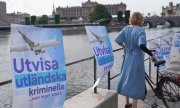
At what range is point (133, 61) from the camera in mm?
4887

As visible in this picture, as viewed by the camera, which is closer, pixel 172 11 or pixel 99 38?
pixel 99 38

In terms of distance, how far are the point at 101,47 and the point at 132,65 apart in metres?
0.67

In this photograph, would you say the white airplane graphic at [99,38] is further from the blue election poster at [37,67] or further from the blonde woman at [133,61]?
the blue election poster at [37,67]

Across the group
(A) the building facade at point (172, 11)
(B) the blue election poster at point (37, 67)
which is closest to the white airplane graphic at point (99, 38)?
(B) the blue election poster at point (37, 67)

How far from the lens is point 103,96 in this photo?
4.46 m

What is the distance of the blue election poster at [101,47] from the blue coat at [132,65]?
1.11ft

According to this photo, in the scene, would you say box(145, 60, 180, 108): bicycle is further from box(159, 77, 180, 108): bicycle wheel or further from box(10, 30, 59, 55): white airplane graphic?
box(10, 30, 59, 55): white airplane graphic

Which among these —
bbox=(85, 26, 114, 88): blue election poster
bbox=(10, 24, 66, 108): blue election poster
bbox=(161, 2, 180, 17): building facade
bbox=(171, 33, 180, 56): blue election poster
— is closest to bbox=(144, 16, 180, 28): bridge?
bbox=(161, 2, 180, 17): building facade

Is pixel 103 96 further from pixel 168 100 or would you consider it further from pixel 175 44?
pixel 175 44

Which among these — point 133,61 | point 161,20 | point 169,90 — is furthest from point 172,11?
point 133,61

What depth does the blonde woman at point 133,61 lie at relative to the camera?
4.88m

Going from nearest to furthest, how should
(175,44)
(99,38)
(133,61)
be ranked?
(99,38) → (133,61) → (175,44)

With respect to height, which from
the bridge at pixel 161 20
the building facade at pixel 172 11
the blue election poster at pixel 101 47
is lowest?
the bridge at pixel 161 20

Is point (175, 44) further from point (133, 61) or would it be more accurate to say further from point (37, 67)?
point (37, 67)
